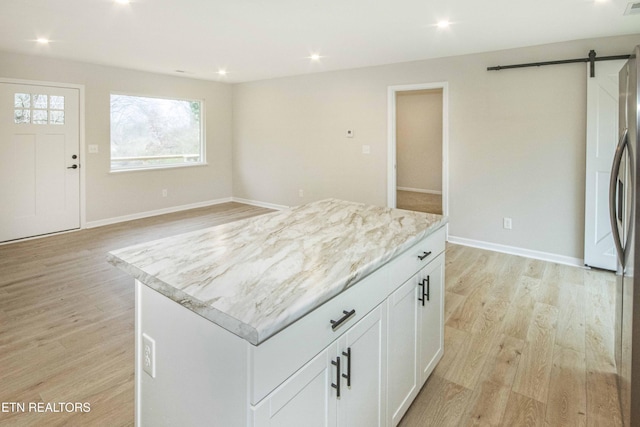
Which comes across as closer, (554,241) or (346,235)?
(346,235)

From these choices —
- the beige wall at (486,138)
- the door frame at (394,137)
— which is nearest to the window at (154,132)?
the beige wall at (486,138)

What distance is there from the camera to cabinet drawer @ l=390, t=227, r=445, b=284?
1.61m

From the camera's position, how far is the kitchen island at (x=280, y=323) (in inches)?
38.1

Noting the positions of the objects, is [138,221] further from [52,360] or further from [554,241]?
[554,241]

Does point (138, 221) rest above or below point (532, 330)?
above

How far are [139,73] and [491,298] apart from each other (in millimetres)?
5866

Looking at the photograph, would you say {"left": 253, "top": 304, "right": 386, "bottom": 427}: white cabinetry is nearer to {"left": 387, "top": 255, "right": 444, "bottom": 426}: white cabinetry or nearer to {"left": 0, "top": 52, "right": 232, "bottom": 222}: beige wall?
{"left": 387, "top": 255, "right": 444, "bottom": 426}: white cabinetry

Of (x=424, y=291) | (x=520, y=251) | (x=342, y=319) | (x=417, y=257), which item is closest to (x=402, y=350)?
(x=424, y=291)

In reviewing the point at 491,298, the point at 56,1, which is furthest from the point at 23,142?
the point at 491,298

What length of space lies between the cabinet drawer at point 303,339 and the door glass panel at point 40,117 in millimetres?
5489

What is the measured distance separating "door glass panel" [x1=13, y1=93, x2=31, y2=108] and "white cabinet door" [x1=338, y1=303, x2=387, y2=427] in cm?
553

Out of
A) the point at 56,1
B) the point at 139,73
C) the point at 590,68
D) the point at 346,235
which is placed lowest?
the point at 346,235

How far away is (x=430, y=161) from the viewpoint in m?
8.83

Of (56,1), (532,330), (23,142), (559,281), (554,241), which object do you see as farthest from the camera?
(23,142)
